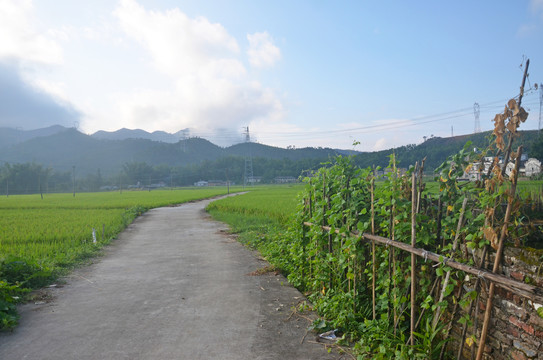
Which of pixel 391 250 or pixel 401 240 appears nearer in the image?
pixel 401 240

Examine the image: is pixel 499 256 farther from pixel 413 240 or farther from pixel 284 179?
pixel 284 179

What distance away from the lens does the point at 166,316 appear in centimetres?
523

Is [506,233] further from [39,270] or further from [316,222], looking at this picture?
[39,270]

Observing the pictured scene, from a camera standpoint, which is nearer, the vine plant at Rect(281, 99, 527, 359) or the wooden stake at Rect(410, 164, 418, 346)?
the vine plant at Rect(281, 99, 527, 359)

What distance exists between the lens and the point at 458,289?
335 centimetres

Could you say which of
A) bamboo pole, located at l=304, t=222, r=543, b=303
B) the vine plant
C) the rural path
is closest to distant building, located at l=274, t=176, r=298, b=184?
the rural path

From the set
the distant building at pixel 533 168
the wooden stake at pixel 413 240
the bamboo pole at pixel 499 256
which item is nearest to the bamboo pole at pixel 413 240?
the wooden stake at pixel 413 240

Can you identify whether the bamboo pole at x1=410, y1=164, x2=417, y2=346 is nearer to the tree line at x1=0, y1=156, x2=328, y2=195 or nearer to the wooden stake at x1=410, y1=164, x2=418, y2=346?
the wooden stake at x1=410, y1=164, x2=418, y2=346

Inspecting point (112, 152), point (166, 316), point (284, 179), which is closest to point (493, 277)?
point (166, 316)

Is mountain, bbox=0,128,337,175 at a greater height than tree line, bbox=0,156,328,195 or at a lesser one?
greater

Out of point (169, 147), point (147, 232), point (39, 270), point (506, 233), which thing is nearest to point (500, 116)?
point (506, 233)

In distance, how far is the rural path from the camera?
4.19 m

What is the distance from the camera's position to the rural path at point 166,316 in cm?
419

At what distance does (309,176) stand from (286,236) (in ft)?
5.84
